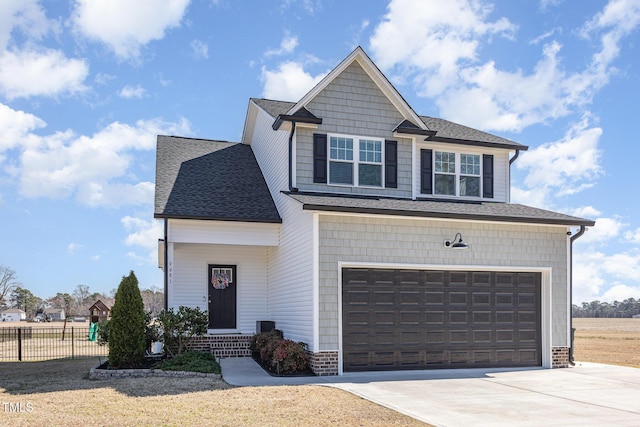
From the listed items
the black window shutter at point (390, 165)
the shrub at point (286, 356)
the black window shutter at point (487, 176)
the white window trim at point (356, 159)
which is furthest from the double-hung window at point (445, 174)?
the shrub at point (286, 356)

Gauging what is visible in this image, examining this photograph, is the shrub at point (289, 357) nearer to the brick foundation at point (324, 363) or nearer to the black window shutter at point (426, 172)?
the brick foundation at point (324, 363)

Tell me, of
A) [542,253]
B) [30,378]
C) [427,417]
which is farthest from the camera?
[542,253]

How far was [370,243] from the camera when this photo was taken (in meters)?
14.4

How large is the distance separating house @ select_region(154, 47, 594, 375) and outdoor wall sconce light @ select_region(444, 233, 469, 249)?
0.03 m

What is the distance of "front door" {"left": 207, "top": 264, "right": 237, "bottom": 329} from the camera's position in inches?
721

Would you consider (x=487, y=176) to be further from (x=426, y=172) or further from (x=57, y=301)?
(x=57, y=301)

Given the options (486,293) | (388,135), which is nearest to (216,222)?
(388,135)

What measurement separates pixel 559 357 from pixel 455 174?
6.04 meters

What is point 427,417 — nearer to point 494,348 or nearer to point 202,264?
point 494,348

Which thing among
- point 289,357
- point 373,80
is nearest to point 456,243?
point 289,357

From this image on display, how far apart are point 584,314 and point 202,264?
107 meters

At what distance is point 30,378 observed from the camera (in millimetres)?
13602

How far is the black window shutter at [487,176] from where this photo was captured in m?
18.8

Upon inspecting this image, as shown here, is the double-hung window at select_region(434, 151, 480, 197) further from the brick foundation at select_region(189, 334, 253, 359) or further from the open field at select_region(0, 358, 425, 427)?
the open field at select_region(0, 358, 425, 427)
